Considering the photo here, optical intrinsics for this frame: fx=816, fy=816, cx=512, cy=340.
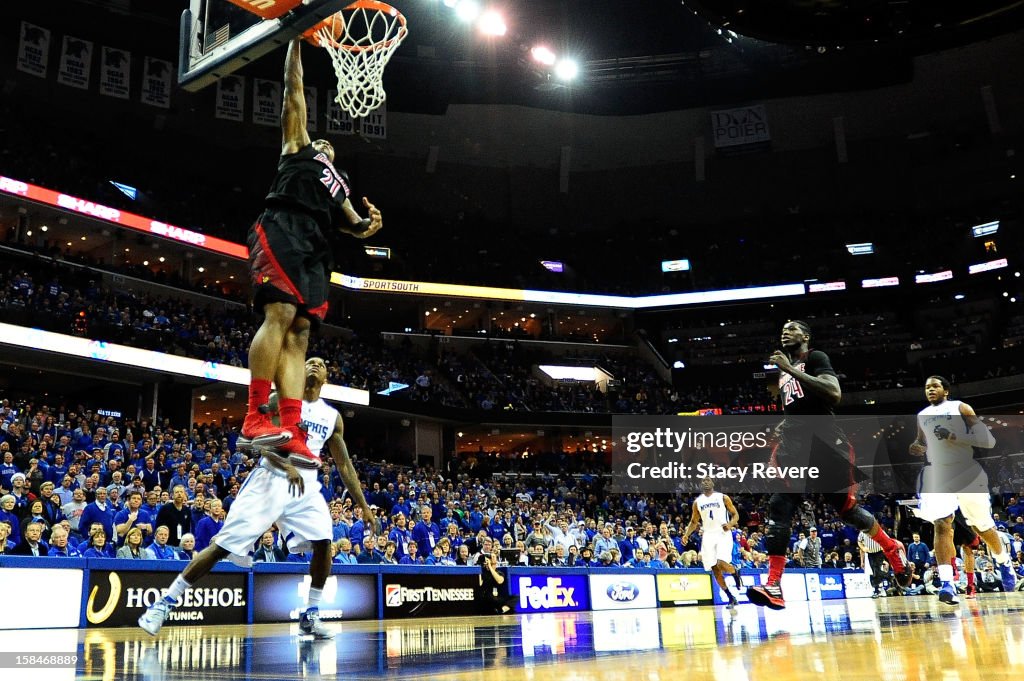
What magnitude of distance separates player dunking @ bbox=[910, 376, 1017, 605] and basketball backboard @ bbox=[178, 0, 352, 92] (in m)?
6.76

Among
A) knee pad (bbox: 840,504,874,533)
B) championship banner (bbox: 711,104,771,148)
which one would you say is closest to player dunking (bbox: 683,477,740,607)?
knee pad (bbox: 840,504,874,533)

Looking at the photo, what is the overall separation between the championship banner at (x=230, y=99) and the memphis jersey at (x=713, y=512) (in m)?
26.4

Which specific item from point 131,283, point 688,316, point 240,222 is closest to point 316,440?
point 131,283

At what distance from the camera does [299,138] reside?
5109 mm

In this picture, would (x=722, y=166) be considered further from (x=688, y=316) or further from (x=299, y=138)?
(x=299, y=138)

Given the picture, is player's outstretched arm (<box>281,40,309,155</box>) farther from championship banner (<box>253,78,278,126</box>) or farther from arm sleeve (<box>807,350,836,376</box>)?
championship banner (<box>253,78,278,126</box>)

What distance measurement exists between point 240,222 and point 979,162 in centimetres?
3829

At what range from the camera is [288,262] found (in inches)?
187

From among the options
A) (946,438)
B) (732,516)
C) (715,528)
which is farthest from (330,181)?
(715,528)

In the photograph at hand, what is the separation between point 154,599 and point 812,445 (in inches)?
302

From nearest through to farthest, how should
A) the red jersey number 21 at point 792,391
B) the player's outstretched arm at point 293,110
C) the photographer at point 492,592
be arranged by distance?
the player's outstretched arm at point 293,110 < the red jersey number 21 at point 792,391 < the photographer at point 492,592

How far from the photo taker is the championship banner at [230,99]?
32.3 meters

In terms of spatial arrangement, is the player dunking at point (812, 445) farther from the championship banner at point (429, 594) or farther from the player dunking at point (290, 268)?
the championship banner at point (429, 594)

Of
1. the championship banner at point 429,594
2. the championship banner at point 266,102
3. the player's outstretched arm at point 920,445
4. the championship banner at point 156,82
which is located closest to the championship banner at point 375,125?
the championship banner at point 266,102
